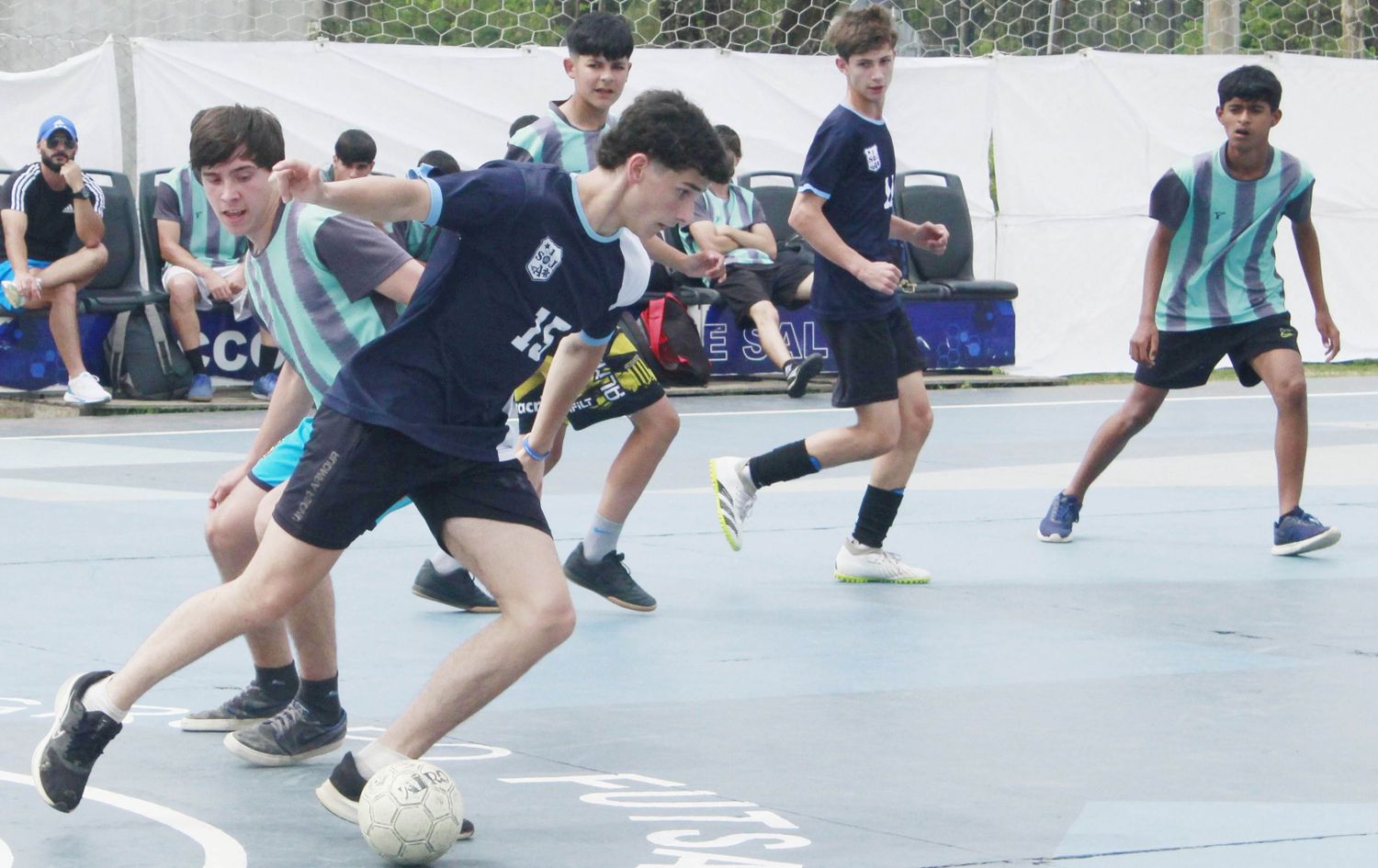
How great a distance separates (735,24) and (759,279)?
3.49m

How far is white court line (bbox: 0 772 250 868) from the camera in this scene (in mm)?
3986

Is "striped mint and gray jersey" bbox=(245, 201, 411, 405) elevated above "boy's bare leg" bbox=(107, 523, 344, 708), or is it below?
above

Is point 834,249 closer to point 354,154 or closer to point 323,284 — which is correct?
point 323,284

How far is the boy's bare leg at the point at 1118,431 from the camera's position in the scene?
28.0 feet

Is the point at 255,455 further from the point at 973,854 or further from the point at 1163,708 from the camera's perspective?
the point at 1163,708

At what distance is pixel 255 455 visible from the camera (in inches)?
203

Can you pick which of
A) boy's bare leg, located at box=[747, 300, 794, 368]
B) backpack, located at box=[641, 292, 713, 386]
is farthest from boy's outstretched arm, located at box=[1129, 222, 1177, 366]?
backpack, located at box=[641, 292, 713, 386]

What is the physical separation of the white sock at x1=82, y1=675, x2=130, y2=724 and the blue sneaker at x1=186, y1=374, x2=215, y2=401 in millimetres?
9884

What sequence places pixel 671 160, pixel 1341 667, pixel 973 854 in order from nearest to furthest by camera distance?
pixel 973 854 < pixel 671 160 < pixel 1341 667

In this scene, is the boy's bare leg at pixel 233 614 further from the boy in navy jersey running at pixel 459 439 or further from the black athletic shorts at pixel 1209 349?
the black athletic shorts at pixel 1209 349

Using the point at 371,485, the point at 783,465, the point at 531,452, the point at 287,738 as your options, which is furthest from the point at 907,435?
the point at 371,485

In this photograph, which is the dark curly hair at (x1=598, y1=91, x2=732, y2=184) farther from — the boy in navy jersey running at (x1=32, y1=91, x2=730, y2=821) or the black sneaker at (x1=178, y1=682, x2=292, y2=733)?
the black sneaker at (x1=178, y1=682, x2=292, y2=733)

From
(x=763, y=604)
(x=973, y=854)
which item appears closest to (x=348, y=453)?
(x=973, y=854)

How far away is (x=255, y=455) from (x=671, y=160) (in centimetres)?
145
